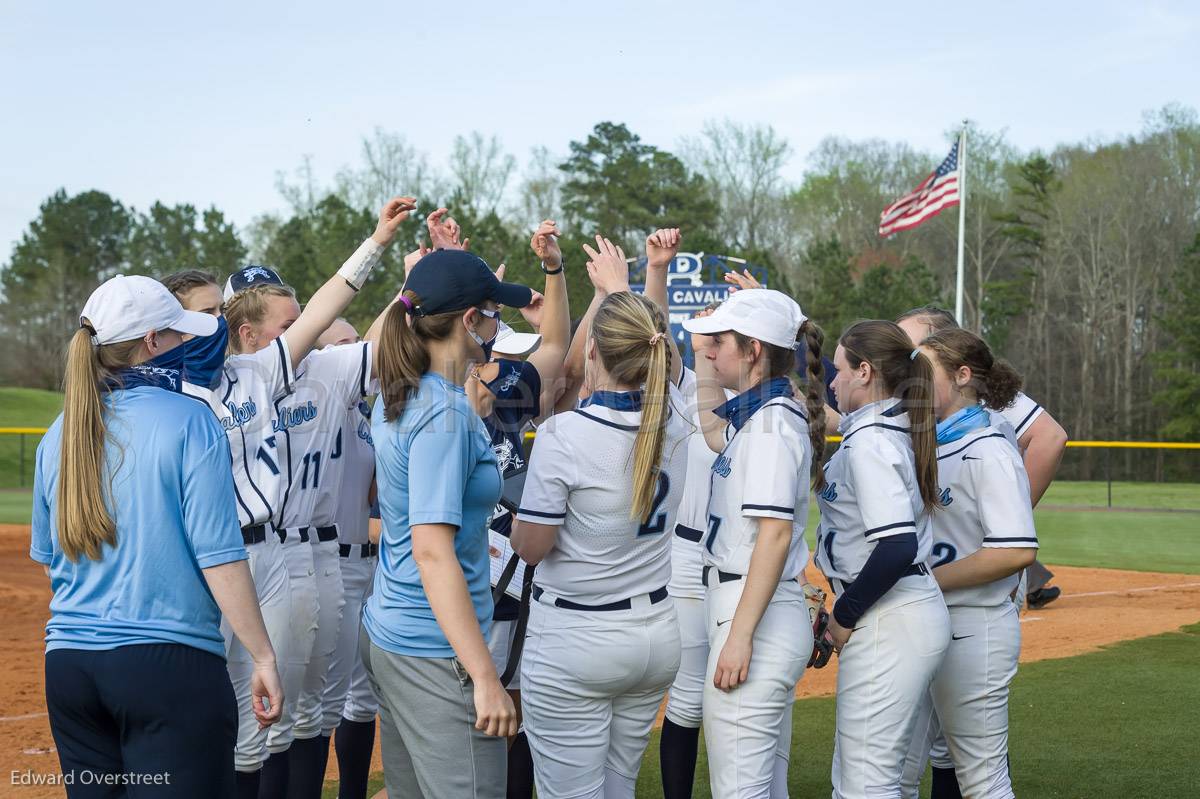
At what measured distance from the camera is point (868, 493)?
3270mm

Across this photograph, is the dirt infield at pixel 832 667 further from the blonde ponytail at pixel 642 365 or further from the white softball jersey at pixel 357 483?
the blonde ponytail at pixel 642 365

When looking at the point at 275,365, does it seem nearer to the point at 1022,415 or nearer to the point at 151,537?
the point at 151,537

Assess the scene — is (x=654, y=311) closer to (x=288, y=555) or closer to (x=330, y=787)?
(x=288, y=555)

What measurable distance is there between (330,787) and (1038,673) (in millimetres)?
4818

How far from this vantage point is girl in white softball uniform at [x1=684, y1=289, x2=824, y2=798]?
10.1 ft

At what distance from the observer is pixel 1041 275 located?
149 feet

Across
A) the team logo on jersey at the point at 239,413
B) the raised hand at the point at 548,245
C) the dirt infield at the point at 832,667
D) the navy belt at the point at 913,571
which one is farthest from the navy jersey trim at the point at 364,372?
the dirt infield at the point at 832,667

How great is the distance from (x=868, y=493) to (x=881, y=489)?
1.7 inches

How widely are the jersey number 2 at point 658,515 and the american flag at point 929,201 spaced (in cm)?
2211

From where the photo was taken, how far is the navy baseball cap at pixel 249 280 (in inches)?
155

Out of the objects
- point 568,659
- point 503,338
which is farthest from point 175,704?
point 503,338

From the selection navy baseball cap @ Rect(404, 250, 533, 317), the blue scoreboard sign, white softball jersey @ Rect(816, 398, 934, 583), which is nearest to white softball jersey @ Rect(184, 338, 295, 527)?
navy baseball cap @ Rect(404, 250, 533, 317)

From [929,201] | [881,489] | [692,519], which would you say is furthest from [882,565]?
A: [929,201]

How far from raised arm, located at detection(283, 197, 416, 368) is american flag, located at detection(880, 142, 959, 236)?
2161 cm
